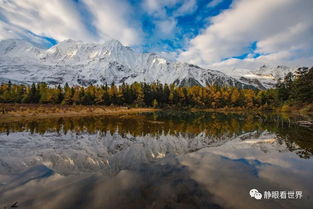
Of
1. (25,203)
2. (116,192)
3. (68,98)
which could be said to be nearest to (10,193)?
(25,203)

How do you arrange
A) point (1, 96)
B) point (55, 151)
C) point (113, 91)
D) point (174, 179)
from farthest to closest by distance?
1. point (113, 91)
2. point (1, 96)
3. point (55, 151)
4. point (174, 179)

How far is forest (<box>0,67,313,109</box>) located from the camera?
229 ft

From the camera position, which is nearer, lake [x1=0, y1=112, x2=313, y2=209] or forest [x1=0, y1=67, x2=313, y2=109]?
lake [x1=0, y1=112, x2=313, y2=209]

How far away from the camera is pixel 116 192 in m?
5.79

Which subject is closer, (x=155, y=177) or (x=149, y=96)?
(x=155, y=177)

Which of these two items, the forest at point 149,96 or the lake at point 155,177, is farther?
the forest at point 149,96

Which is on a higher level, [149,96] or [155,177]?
[149,96]

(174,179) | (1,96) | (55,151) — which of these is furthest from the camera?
(1,96)

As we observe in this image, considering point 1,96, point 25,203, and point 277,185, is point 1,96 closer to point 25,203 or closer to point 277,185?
point 25,203

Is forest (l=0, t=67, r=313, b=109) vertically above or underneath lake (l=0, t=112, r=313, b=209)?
above

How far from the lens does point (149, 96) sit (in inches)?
3447

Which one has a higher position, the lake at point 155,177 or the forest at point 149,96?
the forest at point 149,96

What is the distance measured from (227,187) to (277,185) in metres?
2.07

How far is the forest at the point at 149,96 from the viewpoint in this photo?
69688 mm
